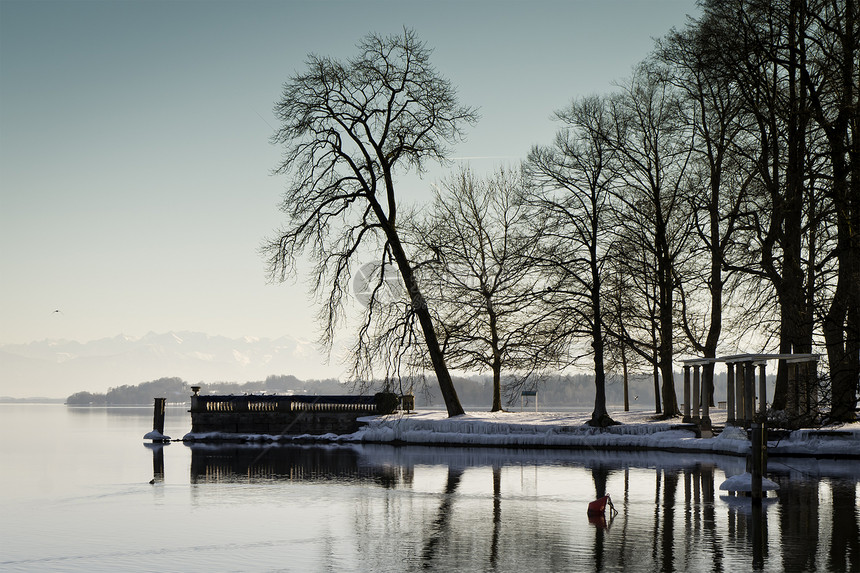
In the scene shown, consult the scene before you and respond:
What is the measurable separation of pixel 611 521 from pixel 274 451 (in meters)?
27.1

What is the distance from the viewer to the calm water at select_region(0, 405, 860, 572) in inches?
595

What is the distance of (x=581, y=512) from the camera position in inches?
818

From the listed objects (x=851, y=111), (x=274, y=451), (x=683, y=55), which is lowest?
(x=274, y=451)

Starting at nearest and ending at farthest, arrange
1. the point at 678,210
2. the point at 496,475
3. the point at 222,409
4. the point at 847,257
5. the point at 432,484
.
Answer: the point at 432,484
the point at 496,475
the point at 847,257
the point at 678,210
the point at 222,409

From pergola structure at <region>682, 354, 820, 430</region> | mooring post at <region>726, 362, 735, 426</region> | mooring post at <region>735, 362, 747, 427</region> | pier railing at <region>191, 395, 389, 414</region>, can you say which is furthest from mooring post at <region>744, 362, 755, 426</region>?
pier railing at <region>191, 395, 389, 414</region>

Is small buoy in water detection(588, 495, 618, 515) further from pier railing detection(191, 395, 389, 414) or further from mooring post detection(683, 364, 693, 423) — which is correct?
pier railing detection(191, 395, 389, 414)

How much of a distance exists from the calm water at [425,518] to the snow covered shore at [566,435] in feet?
5.04

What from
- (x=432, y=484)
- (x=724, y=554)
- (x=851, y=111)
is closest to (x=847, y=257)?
(x=851, y=111)

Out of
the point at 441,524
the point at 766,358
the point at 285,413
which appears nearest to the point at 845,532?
the point at 441,524

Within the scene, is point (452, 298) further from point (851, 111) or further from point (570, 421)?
point (851, 111)

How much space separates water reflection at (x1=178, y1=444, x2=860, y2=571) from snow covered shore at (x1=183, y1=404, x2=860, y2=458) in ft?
5.26

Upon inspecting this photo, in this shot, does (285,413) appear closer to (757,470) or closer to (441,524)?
(441,524)

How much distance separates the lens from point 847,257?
1298 inches

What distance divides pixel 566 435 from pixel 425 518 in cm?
2441
